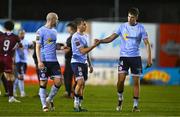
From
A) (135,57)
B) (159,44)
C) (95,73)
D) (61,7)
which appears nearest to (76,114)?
(135,57)

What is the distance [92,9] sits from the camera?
4675 centimetres

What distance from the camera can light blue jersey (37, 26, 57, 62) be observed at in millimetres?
15828

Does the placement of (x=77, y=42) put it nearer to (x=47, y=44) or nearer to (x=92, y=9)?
(x=47, y=44)

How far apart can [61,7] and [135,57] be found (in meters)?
31.5

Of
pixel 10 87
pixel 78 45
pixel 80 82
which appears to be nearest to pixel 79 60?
pixel 78 45

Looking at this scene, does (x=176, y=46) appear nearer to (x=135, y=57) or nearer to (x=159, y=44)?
(x=159, y=44)

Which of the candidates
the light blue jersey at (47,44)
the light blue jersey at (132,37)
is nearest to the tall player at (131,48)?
the light blue jersey at (132,37)

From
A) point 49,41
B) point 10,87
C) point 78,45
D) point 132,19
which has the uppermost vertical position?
point 132,19

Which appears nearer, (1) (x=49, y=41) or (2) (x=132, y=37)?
(1) (x=49, y=41)

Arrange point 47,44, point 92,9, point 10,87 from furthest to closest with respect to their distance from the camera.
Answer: point 92,9 < point 10,87 < point 47,44

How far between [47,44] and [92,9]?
3104 cm

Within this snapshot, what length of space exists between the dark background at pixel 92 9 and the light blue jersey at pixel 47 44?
28455 mm

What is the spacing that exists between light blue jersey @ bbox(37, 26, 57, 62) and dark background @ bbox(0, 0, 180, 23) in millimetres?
28455

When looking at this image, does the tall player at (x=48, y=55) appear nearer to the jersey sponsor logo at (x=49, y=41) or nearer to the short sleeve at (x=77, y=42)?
the jersey sponsor logo at (x=49, y=41)
